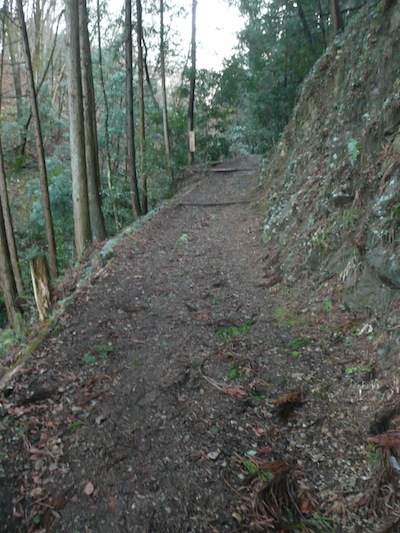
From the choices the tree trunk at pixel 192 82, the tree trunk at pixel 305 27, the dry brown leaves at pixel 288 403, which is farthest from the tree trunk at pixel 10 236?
the tree trunk at pixel 305 27

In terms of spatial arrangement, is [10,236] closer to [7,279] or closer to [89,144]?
[7,279]

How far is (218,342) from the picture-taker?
5.16 m

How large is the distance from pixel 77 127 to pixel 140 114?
23.2 feet

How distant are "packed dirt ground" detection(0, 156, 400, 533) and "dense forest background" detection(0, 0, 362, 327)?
531 centimetres

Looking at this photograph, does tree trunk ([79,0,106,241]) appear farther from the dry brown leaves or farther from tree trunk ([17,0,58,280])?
the dry brown leaves

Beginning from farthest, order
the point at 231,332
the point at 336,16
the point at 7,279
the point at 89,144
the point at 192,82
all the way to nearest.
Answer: the point at 192,82
the point at 336,16
the point at 89,144
the point at 7,279
the point at 231,332

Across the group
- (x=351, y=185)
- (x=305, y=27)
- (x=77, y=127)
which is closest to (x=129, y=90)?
(x=77, y=127)

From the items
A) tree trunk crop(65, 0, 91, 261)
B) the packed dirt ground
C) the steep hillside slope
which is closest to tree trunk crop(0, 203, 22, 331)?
tree trunk crop(65, 0, 91, 261)

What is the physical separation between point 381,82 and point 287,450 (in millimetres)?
6201

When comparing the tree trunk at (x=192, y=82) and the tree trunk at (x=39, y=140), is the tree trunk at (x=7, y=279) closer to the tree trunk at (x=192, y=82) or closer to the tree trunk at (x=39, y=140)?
the tree trunk at (x=39, y=140)

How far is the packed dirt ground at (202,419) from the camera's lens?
9.36 feet

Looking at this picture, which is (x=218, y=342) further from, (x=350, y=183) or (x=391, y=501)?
(x=350, y=183)

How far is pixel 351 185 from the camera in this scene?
6.18 meters

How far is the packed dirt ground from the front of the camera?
2.85 meters
